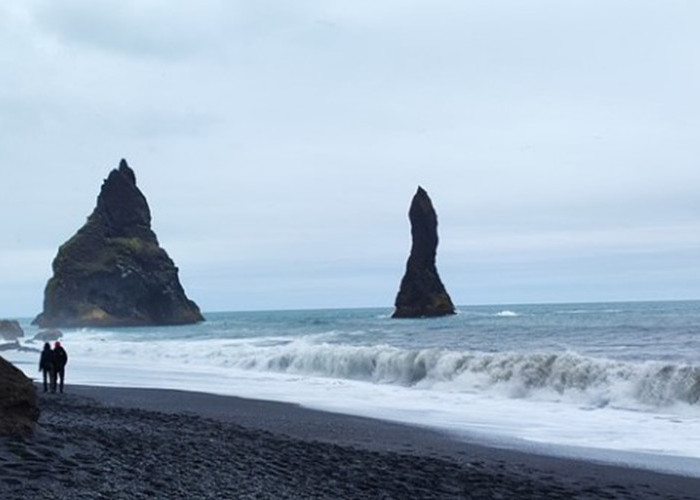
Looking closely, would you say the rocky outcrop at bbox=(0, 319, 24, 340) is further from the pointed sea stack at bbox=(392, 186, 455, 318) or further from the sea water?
the pointed sea stack at bbox=(392, 186, 455, 318)

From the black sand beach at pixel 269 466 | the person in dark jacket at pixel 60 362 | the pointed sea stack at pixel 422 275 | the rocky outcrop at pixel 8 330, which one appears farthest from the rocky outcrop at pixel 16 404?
the pointed sea stack at pixel 422 275

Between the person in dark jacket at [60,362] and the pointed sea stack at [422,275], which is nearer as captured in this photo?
the person in dark jacket at [60,362]

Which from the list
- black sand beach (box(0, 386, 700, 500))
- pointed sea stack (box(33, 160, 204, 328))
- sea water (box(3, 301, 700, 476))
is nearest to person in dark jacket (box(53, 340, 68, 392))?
sea water (box(3, 301, 700, 476))

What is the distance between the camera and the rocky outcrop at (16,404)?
12766mm

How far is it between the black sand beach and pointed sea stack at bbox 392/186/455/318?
307 ft

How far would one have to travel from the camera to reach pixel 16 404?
1317 centimetres

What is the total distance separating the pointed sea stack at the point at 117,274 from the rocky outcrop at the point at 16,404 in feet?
385

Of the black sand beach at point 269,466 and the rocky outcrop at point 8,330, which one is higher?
the rocky outcrop at point 8,330

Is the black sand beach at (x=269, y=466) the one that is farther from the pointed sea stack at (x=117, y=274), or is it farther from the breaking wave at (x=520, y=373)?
the pointed sea stack at (x=117, y=274)

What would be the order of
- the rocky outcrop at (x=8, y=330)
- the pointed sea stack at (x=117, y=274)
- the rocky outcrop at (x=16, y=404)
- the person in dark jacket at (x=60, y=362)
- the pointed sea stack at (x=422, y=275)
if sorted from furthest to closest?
the pointed sea stack at (x=117, y=274), the pointed sea stack at (x=422, y=275), the rocky outcrop at (x=8, y=330), the person in dark jacket at (x=60, y=362), the rocky outcrop at (x=16, y=404)

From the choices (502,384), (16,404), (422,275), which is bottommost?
(502,384)

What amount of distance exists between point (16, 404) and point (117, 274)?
393 feet

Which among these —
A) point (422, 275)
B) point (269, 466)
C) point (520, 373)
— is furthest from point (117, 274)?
point (269, 466)

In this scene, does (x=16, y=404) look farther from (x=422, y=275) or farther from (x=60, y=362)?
(x=422, y=275)
